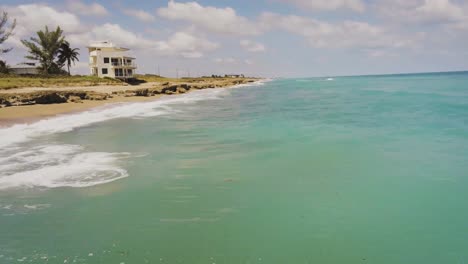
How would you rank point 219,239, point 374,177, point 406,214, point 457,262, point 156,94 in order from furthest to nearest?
point 156,94 → point 374,177 → point 406,214 → point 219,239 → point 457,262

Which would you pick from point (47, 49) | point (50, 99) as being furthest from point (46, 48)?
point (50, 99)

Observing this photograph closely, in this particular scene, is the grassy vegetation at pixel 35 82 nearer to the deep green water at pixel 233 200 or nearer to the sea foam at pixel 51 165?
the sea foam at pixel 51 165

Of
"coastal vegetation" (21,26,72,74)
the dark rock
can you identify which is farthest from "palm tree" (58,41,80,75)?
the dark rock

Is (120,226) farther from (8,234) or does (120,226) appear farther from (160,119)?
(160,119)

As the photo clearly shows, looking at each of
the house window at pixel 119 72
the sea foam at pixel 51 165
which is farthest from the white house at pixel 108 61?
the sea foam at pixel 51 165

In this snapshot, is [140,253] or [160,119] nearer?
[140,253]

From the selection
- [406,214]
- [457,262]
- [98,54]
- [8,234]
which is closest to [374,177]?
[406,214]

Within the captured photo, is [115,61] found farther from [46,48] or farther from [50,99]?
[50,99]

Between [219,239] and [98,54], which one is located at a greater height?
[98,54]
